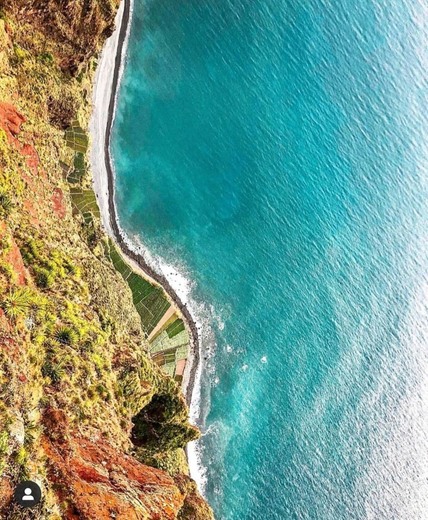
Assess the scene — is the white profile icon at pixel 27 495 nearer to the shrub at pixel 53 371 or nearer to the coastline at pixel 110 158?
the shrub at pixel 53 371

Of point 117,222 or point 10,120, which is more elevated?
point 10,120

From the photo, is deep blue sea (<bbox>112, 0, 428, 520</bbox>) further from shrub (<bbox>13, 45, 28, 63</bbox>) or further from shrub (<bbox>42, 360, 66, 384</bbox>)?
shrub (<bbox>42, 360, 66, 384</bbox>)

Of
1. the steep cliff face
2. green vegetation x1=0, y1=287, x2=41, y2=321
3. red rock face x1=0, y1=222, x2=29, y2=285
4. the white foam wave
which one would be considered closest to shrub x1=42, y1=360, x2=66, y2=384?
the steep cliff face

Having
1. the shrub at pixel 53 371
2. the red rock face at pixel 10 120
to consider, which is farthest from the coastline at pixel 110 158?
the shrub at pixel 53 371

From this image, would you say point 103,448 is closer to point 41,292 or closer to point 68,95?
point 41,292

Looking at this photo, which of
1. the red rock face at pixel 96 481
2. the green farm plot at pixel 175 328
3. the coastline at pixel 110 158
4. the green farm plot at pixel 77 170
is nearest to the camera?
the red rock face at pixel 96 481

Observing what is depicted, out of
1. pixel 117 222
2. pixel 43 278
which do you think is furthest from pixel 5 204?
pixel 117 222

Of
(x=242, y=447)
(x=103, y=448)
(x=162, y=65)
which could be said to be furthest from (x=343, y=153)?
(x=103, y=448)

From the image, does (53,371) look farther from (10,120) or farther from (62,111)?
(62,111)
